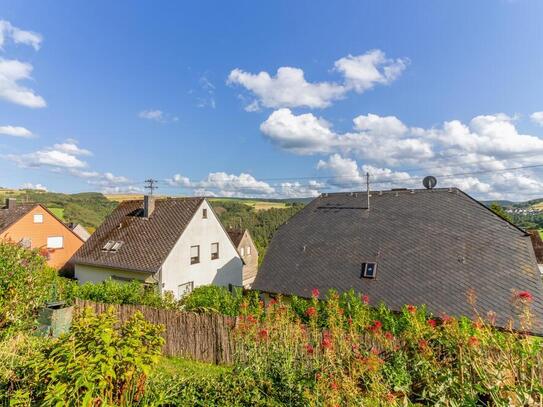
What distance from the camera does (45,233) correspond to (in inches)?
1002

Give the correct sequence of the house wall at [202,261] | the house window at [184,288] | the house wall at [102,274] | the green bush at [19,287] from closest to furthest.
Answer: the green bush at [19,287]
the house wall at [102,274]
the house wall at [202,261]
the house window at [184,288]

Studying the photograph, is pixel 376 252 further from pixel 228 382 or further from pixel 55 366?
pixel 55 366

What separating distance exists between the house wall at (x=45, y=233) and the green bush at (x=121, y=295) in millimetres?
15001

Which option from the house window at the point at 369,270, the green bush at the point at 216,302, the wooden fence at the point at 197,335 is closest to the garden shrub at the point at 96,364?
the wooden fence at the point at 197,335

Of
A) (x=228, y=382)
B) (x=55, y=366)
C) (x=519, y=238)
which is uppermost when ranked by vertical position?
(x=519, y=238)

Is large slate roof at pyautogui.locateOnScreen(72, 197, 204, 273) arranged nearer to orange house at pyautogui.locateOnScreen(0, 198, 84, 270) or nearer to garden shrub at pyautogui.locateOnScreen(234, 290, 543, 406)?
orange house at pyautogui.locateOnScreen(0, 198, 84, 270)

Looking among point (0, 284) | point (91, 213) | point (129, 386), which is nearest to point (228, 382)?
point (129, 386)

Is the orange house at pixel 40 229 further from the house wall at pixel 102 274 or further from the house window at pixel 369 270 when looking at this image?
the house window at pixel 369 270

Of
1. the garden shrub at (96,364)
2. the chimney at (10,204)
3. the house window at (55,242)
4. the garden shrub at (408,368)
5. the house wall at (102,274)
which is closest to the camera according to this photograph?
the garden shrub at (96,364)

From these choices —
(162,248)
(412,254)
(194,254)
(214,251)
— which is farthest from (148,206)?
(412,254)

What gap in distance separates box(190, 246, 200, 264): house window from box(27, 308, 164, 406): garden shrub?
16067 mm

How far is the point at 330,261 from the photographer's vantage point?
45.7 ft

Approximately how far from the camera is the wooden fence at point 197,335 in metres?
8.95

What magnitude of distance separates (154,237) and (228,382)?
16.0m
